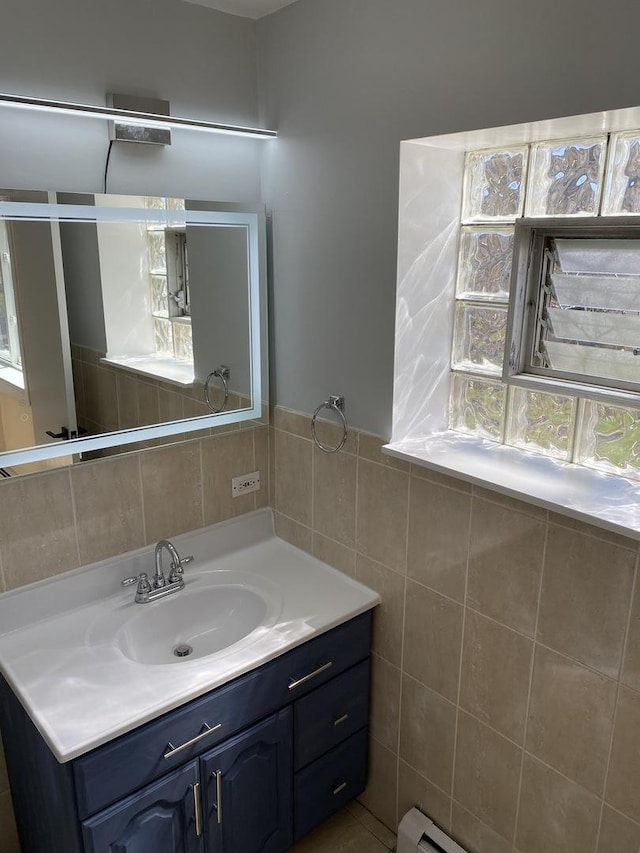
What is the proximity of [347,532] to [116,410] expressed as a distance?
78 cm

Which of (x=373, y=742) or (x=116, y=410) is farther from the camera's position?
(x=373, y=742)

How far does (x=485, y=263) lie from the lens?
68.6 inches

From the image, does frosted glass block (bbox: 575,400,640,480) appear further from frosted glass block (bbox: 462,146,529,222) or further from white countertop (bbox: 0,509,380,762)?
white countertop (bbox: 0,509,380,762)

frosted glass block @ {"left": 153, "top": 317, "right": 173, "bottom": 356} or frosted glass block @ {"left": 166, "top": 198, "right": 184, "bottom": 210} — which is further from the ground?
frosted glass block @ {"left": 166, "top": 198, "right": 184, "bottom": 210}

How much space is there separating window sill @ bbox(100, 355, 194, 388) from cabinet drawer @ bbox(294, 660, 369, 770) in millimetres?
984

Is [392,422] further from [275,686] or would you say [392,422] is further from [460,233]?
[275,686]

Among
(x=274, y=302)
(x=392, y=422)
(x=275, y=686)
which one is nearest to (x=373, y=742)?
(x=275, y=686)

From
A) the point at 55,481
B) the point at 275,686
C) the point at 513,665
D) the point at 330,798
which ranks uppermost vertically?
the point at 55,481

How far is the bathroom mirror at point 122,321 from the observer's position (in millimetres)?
1637

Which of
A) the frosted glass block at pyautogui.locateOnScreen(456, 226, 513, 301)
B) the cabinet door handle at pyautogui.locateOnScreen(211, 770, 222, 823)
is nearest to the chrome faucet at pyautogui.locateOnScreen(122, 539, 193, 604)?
the cabinet door handle at pyautogui.locateOnScreen(211, 770, 222, 823)

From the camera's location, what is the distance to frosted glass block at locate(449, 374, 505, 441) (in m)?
1.78

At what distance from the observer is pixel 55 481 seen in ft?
5.75

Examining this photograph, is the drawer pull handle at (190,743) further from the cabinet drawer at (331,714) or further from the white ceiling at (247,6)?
the white ceiling at (247,6)

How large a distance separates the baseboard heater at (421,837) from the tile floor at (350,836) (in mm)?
136
